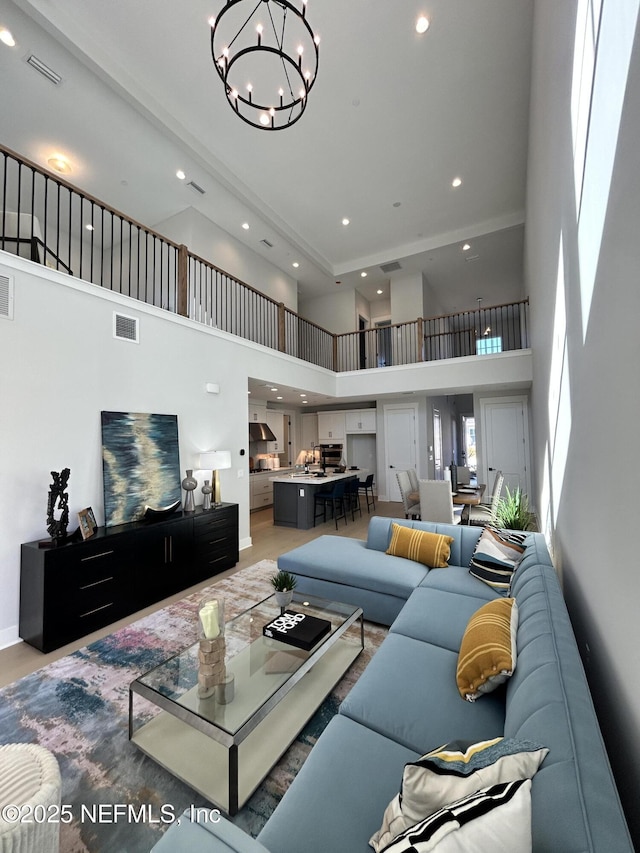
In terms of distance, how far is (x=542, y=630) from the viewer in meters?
1.52

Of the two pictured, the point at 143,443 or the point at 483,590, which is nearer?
the point at 483,590

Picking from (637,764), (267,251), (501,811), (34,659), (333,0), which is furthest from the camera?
(267,251)

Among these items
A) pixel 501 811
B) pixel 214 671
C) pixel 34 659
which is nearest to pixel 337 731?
pixel 214 671

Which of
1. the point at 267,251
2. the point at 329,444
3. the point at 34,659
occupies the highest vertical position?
the point at 267,251

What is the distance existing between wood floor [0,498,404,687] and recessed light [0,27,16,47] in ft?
19.5

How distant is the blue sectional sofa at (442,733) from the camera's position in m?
0.78

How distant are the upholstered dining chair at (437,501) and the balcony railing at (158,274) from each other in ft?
11.0

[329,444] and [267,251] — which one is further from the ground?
[267,251]

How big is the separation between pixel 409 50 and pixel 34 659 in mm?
6998

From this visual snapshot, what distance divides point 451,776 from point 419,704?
0.78 m

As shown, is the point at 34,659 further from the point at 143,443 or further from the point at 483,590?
the point at 483,590

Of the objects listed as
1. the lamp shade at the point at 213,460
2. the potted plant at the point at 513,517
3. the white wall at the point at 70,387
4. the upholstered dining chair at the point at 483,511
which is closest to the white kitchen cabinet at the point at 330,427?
the upholstered dining chair at the point at 483,511

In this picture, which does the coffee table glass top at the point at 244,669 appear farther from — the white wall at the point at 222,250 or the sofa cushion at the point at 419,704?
the white wall at the point at 222,250

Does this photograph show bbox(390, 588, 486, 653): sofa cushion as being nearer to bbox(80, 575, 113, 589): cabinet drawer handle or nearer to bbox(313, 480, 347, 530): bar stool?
bbox(80, 575, 113, 589): cabinet drawer handle
